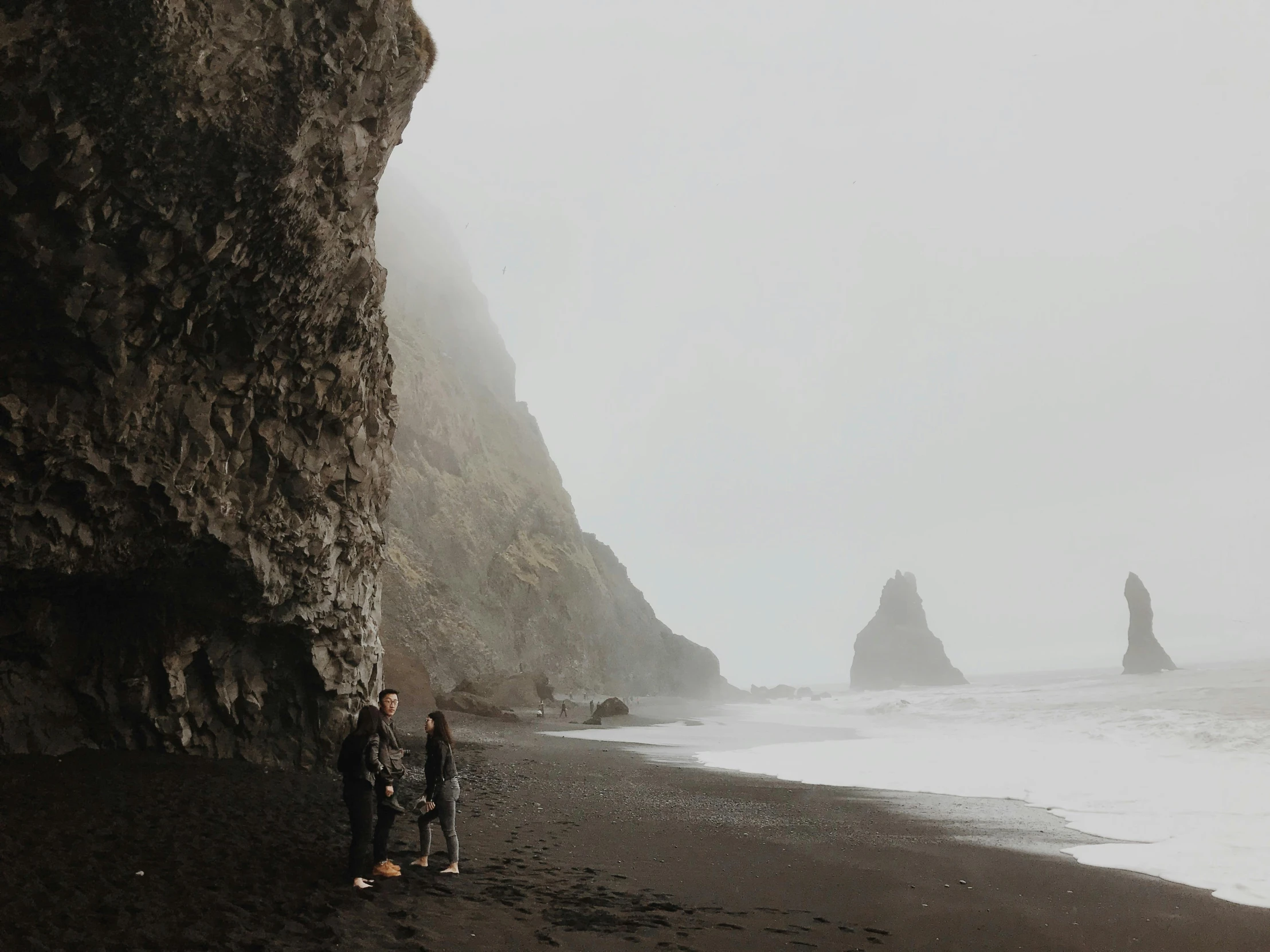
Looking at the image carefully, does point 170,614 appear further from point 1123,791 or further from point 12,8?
point 1123,791

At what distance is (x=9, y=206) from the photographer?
9.65m

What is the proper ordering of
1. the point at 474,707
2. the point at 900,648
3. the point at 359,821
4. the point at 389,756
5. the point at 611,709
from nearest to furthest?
the point at 359,821 < the point at 389,756 < the point at 474,707 < the point at 611,709 < the point at 900,648

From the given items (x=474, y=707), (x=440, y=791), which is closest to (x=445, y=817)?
(x=440, y=791)

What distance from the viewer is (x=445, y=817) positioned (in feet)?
29.3

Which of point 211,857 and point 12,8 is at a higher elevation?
point 12,8

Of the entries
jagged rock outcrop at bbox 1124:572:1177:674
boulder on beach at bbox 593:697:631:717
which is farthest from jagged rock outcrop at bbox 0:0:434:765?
jagged rock outcrop at bbox 1124:572:1177:674

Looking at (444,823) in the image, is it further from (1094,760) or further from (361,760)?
(1094,760)

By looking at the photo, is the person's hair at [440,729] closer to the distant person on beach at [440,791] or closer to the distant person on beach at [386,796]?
the distant person on beach at [440,791]

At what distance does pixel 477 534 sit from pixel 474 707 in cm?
2395

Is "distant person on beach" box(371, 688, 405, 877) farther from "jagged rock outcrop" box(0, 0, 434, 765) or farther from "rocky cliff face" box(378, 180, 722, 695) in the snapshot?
"rocky cliff face" box(378, 180, 722, 695)

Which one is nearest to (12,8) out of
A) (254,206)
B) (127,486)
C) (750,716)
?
(254,206)

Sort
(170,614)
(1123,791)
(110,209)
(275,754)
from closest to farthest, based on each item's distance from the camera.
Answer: (110,209), (170,614), (275,754), (1123,791)

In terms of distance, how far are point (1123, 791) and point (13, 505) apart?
22.8m

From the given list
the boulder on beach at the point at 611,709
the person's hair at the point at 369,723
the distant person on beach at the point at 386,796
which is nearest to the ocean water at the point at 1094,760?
the boulder on beach at the point at 611,709
